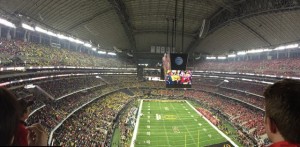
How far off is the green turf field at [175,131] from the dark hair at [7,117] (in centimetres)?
2911

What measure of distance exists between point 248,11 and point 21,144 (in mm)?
35577

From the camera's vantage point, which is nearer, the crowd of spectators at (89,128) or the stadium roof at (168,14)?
the crowd of spectators at (89,128)

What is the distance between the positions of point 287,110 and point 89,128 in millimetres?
32110

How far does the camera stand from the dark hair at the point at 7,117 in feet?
6.14

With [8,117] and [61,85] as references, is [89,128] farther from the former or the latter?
[8,117]

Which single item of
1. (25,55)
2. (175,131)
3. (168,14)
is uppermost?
(168,14)

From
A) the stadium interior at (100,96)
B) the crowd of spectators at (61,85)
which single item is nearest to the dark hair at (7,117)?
the stadium interior at (100,96)

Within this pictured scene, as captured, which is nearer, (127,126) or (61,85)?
(127,126)

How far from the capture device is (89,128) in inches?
1267

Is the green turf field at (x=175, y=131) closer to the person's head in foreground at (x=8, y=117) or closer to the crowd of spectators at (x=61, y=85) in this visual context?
the crowd of spectators at (x=61, y=85)

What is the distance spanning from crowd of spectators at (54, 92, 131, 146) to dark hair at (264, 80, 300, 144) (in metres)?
21.1

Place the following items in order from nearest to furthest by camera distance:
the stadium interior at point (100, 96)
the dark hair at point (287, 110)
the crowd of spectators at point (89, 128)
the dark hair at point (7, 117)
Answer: the dark hair at point (7, 117) < the dark hair at point (287, 110) < the crowd of spectators at point (89, 128) < the stadium interior at point (100, 96)

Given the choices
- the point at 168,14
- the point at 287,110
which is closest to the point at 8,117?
the point at 287,110

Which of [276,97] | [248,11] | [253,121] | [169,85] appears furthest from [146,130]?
[276,97]
